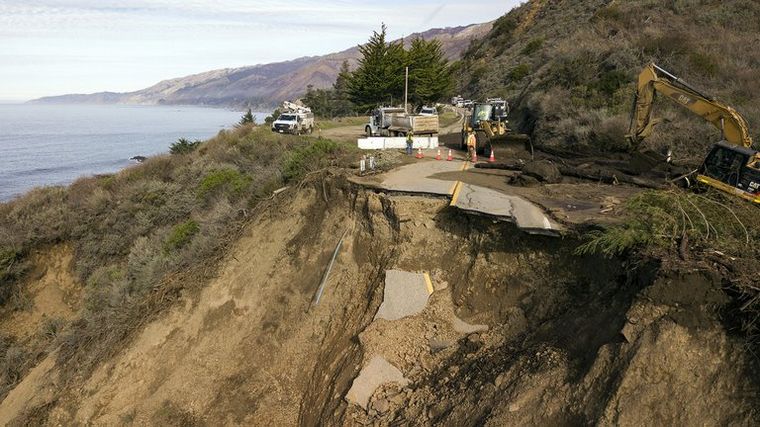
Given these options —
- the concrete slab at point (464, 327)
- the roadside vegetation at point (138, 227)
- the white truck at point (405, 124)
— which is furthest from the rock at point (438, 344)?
the white truck at point (405, 124)

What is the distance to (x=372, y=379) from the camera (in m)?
8.65

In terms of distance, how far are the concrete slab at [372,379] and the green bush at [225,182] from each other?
41.8ft

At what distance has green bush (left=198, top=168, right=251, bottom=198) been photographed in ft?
65.1

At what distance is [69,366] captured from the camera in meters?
11.3

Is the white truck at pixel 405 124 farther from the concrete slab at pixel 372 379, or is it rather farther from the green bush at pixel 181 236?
the concrete slab at pixel 372 379

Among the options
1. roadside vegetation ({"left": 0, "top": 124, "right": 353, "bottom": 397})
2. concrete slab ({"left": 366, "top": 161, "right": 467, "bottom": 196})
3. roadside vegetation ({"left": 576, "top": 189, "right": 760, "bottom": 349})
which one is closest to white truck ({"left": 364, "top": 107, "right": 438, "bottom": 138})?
roadside vegetation ({"left": 0, "top": 124, "right": 353, "bottom": 397})

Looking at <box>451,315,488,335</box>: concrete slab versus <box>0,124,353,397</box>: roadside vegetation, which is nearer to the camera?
<box>451,315,488,335</box>: concrete slab

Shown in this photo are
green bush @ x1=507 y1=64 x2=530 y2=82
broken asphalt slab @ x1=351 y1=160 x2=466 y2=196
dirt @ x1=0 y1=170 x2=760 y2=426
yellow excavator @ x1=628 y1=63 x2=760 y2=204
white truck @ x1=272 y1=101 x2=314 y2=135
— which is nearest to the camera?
dirt @ x1=0 y1=170 x2=760 y2=426

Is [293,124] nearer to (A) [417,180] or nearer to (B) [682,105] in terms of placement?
(A) [417,180]

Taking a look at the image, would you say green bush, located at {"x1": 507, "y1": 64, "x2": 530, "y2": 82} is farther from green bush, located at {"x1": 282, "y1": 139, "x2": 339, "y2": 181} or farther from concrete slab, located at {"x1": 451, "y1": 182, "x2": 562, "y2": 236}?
concrete slab, located at {"x1": 451, "y1": 182, "x2": 562, "y2": 236}

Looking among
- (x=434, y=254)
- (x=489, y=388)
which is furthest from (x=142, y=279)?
(x=489, y=388)

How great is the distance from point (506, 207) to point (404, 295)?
2.93 meters

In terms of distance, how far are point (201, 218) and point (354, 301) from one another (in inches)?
374

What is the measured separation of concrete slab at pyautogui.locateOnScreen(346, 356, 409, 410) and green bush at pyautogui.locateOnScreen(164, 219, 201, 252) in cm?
1012
